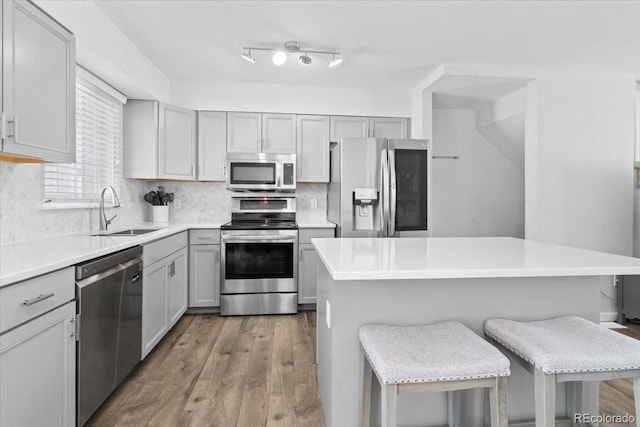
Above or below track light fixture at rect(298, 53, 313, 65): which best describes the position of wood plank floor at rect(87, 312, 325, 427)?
below

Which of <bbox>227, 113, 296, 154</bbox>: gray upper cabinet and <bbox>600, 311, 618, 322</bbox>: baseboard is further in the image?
<bbox>227, 113, 296, 154</bbox>: gray upper cabinet

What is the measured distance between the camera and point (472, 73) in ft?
11.4

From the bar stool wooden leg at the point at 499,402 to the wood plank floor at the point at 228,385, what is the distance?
37.2 inches

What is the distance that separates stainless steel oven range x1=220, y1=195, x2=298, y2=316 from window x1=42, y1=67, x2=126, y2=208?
116 cm

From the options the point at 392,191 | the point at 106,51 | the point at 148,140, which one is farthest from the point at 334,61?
the point at 148,140

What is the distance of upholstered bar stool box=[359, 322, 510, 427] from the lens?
1.16 m

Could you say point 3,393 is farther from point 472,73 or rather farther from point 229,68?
point 472,73

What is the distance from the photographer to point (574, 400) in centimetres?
168

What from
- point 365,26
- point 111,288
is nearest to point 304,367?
point 111,288

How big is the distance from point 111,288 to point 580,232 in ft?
13.6

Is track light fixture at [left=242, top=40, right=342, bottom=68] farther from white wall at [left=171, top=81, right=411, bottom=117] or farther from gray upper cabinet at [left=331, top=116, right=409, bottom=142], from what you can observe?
gray upper cabinet at [left=331, top=116, right=409, bottom=142]

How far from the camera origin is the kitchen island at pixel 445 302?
1.53 metres

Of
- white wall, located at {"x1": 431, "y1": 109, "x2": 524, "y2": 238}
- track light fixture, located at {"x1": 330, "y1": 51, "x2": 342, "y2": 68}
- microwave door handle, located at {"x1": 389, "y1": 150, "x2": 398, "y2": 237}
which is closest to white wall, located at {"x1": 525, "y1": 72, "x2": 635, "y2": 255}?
white wall, located at {"x1": 431, "y1": 109, "x2": 524, "y2": 238}

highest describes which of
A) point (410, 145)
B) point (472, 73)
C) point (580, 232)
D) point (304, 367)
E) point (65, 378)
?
point (472, 73)
